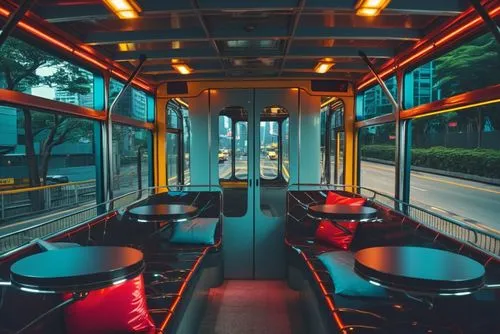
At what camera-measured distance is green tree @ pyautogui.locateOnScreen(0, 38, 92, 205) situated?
4.04m

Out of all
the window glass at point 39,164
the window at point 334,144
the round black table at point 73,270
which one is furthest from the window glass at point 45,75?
the window at point 334,144

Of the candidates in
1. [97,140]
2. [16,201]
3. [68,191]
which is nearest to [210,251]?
[97,140]

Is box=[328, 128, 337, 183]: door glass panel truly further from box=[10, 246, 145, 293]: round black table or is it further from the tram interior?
box=[10, 246, 145, 293]: round black table

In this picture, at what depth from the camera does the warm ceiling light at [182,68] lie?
446cm

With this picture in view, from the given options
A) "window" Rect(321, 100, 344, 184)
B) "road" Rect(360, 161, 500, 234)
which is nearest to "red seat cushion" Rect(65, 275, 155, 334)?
"road" Rect(360, 161, 500, 234)

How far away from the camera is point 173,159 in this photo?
19.6 feet

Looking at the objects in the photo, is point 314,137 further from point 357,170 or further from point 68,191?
point 68,191

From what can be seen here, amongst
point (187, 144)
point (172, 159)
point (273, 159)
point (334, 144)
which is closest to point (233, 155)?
point (273, 159)

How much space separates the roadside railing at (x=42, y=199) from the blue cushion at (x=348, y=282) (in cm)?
566

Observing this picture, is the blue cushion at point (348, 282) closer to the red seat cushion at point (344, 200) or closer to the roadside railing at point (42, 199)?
the red seat cushion at point (344, 200)

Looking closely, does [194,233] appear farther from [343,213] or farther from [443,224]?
[443,224]

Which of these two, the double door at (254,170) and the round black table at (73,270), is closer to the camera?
the round black table at (73,270)

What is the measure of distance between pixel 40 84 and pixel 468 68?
15.7ft

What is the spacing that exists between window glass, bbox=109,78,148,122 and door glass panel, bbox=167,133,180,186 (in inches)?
21.2
